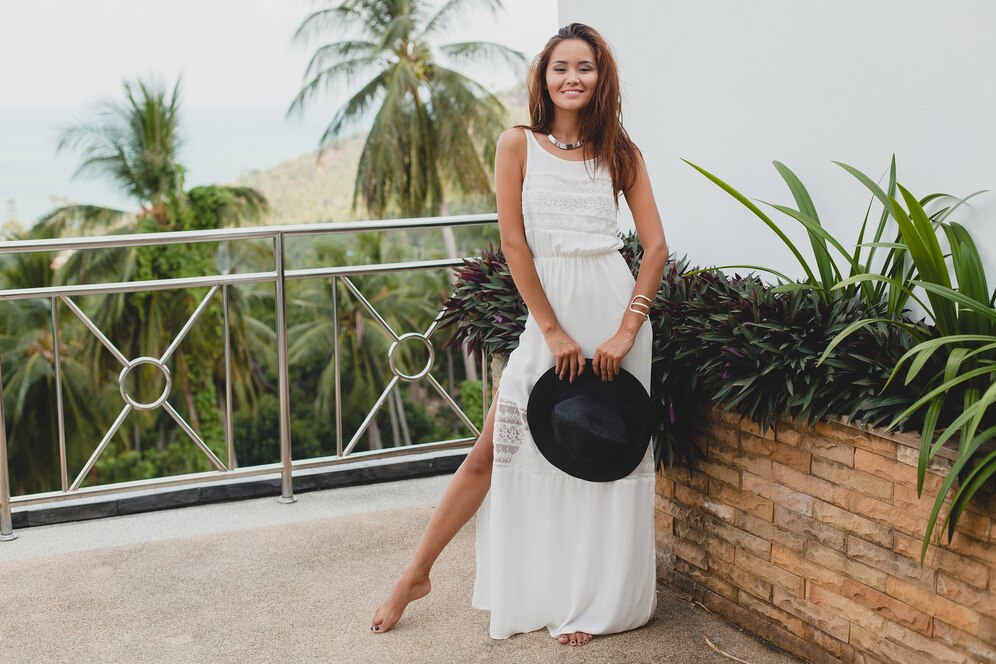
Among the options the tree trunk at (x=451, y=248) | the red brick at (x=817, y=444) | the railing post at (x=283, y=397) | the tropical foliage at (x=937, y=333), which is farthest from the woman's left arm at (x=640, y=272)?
the tree trunk at (x=451, y=248)

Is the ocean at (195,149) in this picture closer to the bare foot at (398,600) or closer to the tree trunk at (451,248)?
the tree trunk at (451,248)

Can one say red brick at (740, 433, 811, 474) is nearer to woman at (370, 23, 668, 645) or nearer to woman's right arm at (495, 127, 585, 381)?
woman at (370, 23, 668, 645)

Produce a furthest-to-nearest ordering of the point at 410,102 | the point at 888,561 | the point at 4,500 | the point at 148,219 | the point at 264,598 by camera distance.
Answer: the point at 410,102 → the point at 148,219 → the point at 4,500 → the point at 264,598 → the point at 888,561

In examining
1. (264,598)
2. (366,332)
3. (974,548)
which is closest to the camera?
(974,548)

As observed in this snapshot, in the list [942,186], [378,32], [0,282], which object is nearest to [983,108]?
[942,186]

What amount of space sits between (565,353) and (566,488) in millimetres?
407

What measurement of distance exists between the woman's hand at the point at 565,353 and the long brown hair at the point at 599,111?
453mm

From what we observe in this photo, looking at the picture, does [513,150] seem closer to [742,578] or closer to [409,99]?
[742,578]

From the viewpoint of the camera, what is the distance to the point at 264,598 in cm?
330

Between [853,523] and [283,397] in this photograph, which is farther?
[283,397]

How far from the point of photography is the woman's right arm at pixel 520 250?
2.83m

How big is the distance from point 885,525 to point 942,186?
100 cm

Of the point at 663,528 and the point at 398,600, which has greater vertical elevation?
the point at 663,528

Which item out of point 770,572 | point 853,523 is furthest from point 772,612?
point 853,523
